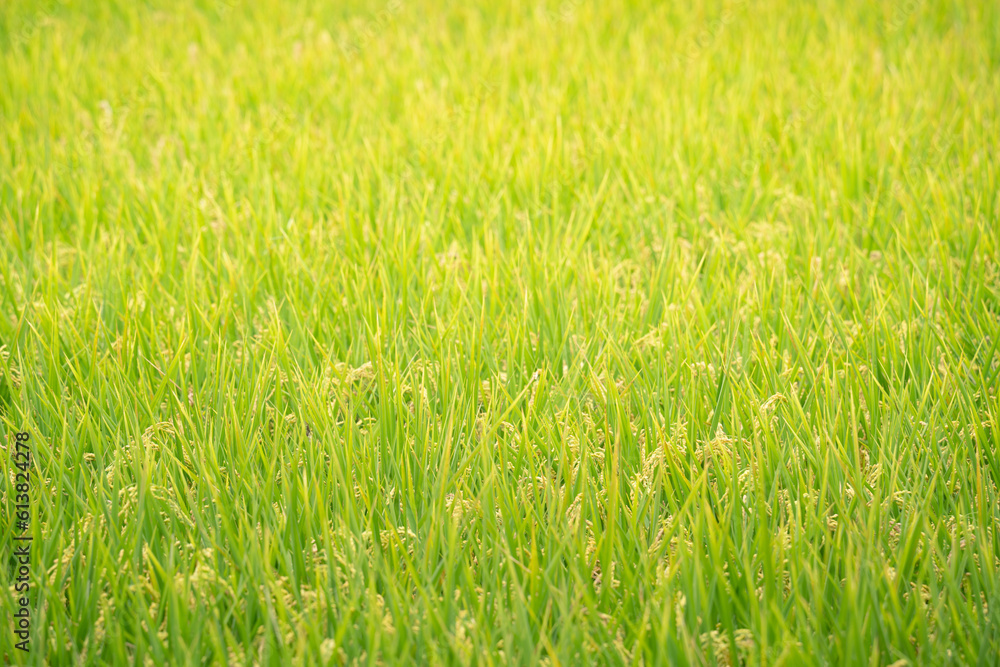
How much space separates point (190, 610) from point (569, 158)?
7.36 feet

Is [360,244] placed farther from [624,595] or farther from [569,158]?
[624,595]

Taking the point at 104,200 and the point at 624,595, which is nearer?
the point at 624,595

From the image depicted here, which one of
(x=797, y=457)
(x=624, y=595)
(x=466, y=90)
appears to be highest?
(x=466, y=90)

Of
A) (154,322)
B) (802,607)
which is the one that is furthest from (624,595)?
(154,322)

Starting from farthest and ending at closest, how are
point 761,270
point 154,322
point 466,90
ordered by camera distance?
point 466,90 < point 761,270 < point 154,322

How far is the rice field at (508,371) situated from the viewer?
1.24m

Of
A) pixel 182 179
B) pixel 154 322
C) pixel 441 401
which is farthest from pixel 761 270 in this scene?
pixel 182 179

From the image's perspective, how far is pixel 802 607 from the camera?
1.18 m

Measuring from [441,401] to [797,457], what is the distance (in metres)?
0.76

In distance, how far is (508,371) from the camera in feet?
5.87

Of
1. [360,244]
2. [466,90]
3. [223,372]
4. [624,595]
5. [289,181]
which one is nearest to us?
[624,595]

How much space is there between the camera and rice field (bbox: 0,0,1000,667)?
1240 millimetres

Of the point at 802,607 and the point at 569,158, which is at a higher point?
the point at 569,158

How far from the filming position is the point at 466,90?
147 inches
